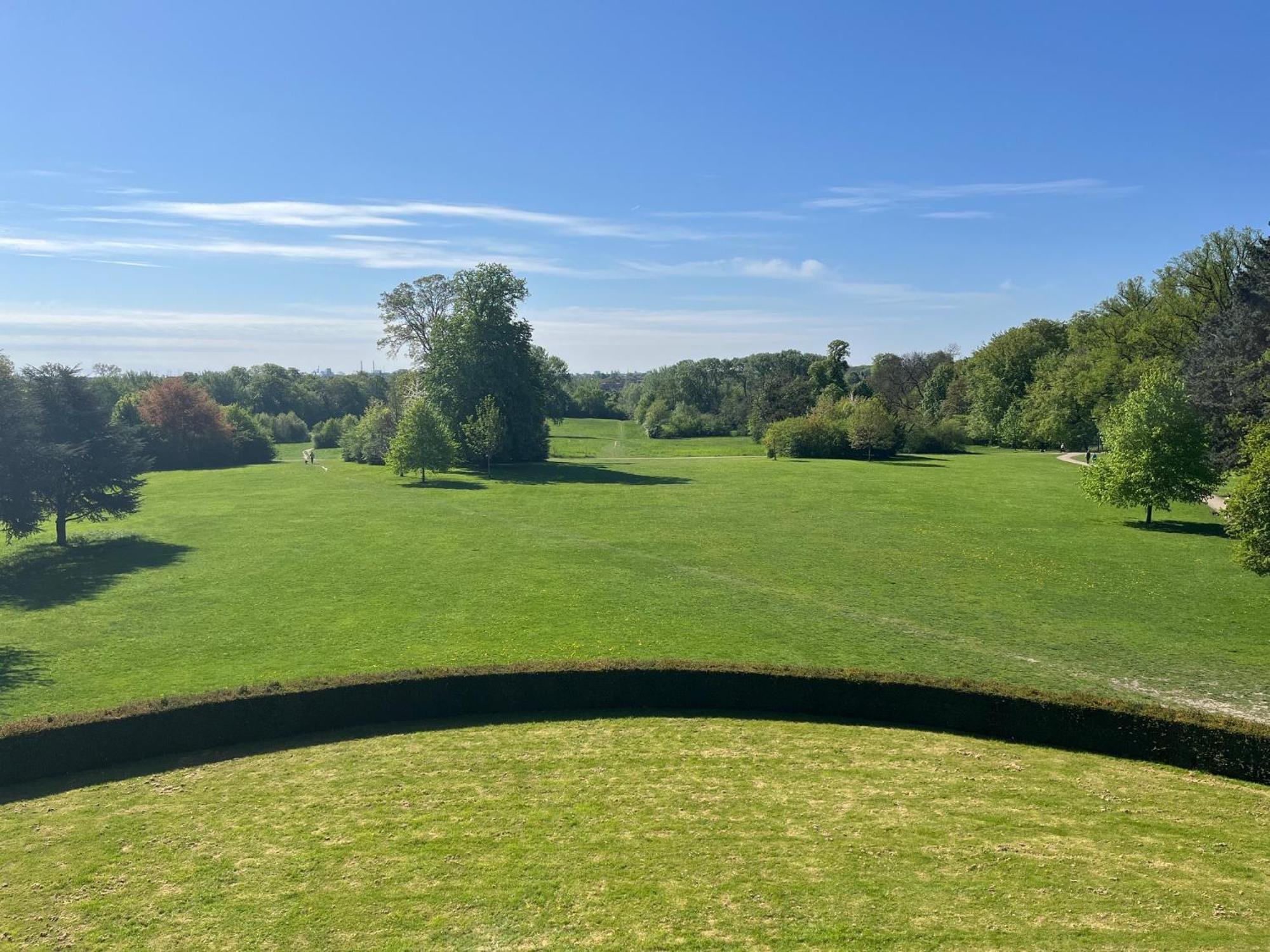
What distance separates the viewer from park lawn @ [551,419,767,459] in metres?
96.8

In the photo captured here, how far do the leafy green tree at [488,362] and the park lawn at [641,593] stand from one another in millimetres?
22661

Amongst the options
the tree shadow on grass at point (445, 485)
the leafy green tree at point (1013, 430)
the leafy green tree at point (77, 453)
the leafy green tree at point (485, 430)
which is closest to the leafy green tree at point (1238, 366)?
the leafy green tree at point (1013, 430)

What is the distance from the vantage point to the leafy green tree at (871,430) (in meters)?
85.1

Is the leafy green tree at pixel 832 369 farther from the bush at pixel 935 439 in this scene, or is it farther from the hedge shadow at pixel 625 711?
the hedge shadow at pixel 625 711

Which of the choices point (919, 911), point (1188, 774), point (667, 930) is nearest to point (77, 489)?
point (667, 930)

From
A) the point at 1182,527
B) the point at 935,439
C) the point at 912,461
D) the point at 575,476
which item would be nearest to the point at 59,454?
the point at 575,476

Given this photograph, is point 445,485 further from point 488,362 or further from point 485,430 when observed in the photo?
point 488,362

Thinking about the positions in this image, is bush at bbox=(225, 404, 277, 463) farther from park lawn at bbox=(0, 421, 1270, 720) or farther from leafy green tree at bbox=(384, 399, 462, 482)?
park lawn at bbox=(0, 421, 1270, 720)

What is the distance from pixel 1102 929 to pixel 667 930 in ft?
19.9

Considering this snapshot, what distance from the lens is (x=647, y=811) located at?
14211mm

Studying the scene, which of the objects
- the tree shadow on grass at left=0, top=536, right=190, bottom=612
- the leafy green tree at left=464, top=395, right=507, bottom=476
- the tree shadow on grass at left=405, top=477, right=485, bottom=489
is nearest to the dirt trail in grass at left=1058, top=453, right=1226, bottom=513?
the tree shadow on grass at left=405, top=477, right=485, bottom=489

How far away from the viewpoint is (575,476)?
69.6 metres

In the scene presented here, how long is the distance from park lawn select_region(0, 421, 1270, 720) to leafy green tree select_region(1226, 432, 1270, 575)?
1866 mm

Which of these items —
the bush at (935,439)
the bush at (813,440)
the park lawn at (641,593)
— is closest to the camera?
the park lawn at (641,593)
